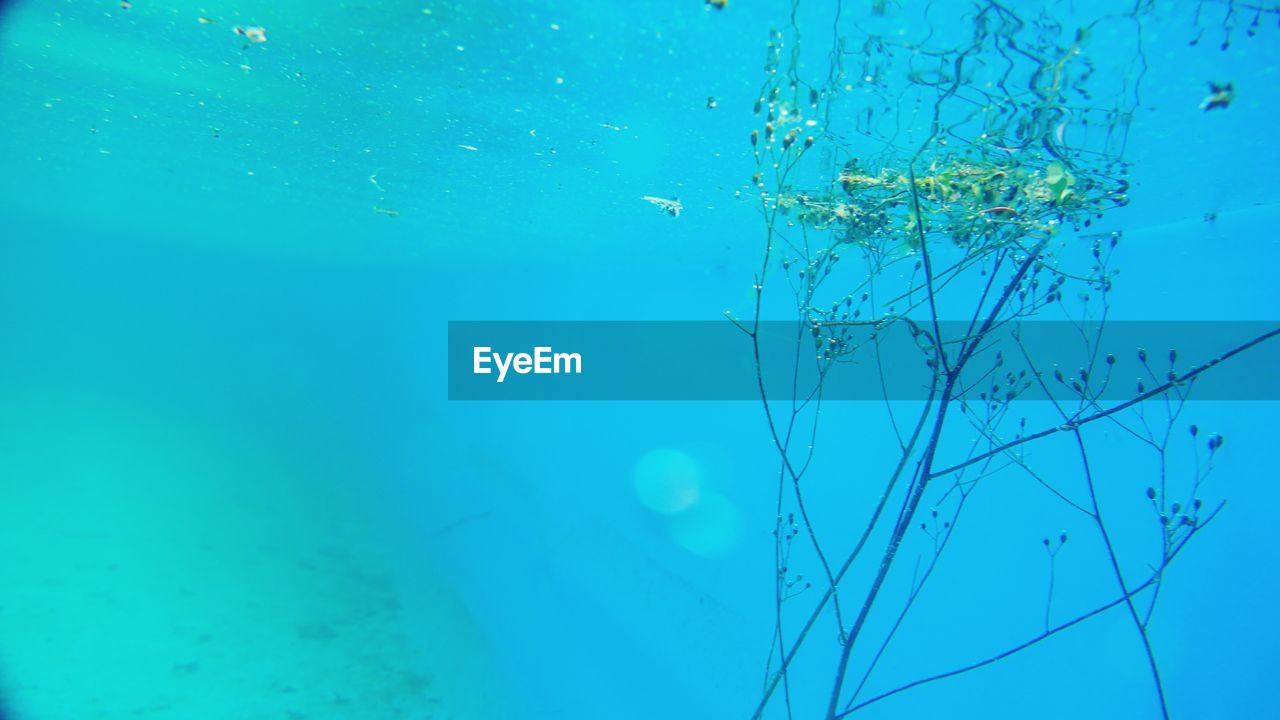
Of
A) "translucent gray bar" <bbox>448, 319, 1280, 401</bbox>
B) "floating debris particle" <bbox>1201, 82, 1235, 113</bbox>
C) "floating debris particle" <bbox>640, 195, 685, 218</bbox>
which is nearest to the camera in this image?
"floating debris particle" <bbox>1201, 82, 1235, 113</bbox>

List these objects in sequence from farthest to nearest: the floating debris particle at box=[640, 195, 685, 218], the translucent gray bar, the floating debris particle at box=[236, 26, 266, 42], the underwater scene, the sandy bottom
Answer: the floating debris particle at box=[640, 195, 685, 218]
the sandy bottom
the floating debris particle at box=[236, 26, 266, 42]
the underwater scene
the translucent gray bar

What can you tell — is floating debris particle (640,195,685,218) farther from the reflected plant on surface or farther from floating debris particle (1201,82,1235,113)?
floating debris particle (1201,82,1235,113)

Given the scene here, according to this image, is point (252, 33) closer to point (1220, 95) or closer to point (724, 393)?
point (1220, 95)

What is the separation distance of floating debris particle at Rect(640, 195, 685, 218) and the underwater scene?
9cm

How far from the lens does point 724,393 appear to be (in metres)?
17.6

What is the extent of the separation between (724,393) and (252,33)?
45.2ft

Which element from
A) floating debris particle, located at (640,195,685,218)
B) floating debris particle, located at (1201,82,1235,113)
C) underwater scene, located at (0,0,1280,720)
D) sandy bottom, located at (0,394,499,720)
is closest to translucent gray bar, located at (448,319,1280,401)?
underwater scene, located at (0,0,1280,720)

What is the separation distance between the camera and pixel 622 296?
1020 inches

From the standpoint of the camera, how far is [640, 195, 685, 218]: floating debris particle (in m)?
11.2

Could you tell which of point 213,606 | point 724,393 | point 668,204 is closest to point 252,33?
point 668,204

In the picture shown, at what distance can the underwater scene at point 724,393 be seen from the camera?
4754 mm

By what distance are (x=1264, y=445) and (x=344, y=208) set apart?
735 inches

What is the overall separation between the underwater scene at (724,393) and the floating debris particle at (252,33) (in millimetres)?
129

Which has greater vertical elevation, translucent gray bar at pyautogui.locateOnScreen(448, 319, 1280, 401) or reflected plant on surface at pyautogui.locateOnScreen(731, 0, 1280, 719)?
reflected plant on surface at pyautogui.locateOnScreen(731, 0, 1280, 719)
